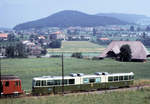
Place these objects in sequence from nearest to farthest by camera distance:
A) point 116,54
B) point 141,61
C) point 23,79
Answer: point 23,79
point 141,61
point 116,54

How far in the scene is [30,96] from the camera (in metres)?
33.0

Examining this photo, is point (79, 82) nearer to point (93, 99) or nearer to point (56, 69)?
point (93, 99)

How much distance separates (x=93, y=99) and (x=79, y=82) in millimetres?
5699

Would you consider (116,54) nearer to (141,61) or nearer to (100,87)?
(141,61)

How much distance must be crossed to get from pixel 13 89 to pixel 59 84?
17.3 feet

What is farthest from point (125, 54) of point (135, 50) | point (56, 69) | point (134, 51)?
point (56, 69)

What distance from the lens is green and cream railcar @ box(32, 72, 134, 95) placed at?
3359 cm

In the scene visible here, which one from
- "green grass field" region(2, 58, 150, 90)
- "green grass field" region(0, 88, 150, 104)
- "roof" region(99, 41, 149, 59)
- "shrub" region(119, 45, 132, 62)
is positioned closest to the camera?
"green grass field" region(0, 88, 150, 104)

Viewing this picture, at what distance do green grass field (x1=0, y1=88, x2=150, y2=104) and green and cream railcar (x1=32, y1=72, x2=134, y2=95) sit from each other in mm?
1761

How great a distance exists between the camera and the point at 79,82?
36000 mm

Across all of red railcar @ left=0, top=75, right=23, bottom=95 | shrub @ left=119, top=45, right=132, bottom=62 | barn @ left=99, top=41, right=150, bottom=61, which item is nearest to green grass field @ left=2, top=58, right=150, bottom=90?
red railcar @ left=0, top=75, right=23, bottom=95

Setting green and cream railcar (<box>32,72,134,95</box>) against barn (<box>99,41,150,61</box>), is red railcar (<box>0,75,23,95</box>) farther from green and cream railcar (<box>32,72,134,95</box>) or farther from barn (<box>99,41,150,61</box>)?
barn (<box>99,41,150,61</box>)

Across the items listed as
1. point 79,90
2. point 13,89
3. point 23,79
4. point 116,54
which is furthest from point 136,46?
point 13,89

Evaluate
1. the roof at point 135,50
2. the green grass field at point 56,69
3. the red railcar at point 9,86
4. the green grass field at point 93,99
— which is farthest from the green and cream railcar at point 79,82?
the roof at point 135,50
